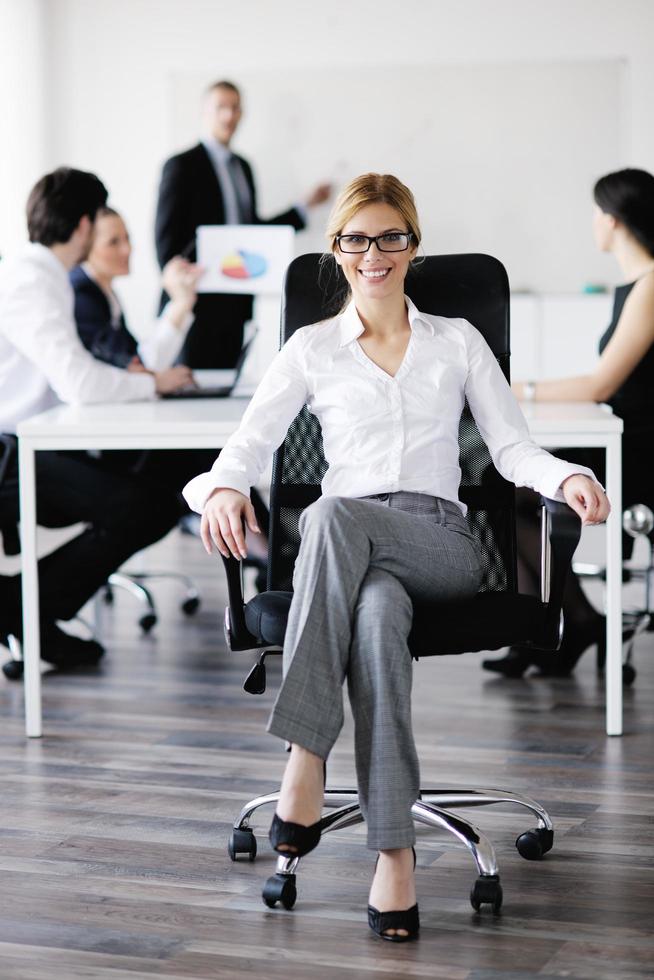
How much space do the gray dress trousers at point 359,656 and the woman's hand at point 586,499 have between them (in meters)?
0.31

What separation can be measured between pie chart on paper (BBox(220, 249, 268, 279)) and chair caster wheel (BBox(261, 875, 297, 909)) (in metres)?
3.07

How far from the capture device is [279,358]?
236 centimetres

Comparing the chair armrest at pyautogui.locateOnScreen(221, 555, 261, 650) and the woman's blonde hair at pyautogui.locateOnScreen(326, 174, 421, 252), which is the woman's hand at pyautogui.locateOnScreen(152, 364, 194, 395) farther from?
the chair armrest at pyautogui.locateOnScreen(221, 555, 261, 650)

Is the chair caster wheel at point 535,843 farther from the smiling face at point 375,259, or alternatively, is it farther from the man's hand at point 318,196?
the man's hand at point 318,196

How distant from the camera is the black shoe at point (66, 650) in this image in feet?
12.6

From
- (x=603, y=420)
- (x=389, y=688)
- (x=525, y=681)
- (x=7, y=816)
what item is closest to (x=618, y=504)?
(x=603, y=420)

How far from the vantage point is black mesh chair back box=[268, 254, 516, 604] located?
2.41 m

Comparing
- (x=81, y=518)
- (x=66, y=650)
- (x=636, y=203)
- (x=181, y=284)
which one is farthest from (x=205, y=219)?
(x=636, y=203)

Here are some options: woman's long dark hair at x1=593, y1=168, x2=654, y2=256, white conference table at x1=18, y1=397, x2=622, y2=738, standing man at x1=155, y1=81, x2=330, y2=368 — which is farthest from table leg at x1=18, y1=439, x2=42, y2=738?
standing man at x1=155, y1=81, x2=330, y2=368

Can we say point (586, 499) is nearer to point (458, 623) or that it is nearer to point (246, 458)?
point (458, 623)

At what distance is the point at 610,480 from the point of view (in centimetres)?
298

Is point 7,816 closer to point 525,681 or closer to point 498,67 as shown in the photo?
point 525,681

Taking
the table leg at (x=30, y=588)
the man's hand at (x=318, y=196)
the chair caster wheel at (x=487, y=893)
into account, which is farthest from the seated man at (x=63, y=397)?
the man's hand at (x=318, y=196)

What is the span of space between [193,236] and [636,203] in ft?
9.18
